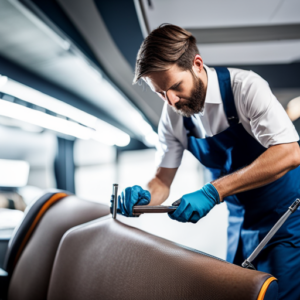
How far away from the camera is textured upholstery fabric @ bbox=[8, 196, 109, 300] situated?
121 cm

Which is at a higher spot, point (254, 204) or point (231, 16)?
point (231, 16)

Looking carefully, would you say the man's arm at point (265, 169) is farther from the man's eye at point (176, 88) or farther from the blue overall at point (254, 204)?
the man's eye at point (176, 88)

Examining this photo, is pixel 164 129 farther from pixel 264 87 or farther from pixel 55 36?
pixel 55 36

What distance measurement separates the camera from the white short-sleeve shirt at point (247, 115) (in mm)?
947

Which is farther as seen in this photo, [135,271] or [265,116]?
[265,116]

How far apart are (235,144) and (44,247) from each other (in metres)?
1.00

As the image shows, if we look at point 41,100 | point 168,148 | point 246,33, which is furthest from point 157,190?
point 246,33

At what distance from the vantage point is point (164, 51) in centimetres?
98

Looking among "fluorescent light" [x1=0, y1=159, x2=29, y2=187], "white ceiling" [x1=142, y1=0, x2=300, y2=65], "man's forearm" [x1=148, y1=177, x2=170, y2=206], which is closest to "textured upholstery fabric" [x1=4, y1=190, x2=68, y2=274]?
"man's forearm" [x1=148, y1=177, x2=170, y2=206]

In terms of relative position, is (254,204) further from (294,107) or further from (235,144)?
(294,107)

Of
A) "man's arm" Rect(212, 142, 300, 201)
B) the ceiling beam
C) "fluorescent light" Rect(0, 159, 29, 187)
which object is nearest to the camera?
"man's arm" Rect(212, 142, 300, 201)

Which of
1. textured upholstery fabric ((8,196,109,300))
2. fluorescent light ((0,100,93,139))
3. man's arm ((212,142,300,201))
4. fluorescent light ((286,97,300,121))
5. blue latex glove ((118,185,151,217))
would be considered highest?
fluorescent light ((0,100,93,139))

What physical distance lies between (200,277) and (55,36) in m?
1.76

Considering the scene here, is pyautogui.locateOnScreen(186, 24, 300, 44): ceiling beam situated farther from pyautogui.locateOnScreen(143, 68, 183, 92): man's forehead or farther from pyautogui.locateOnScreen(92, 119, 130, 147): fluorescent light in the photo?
pyautogui.locateOnScreen(143, 68, 183, 92): man's forehead
